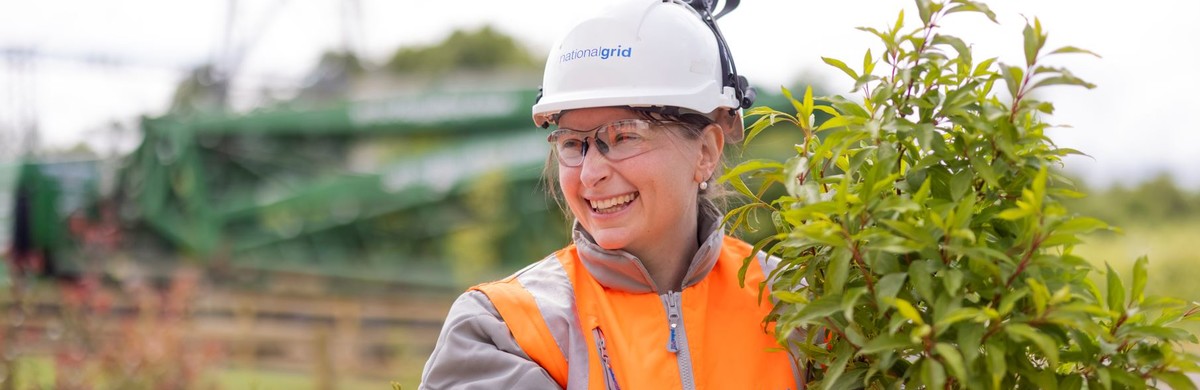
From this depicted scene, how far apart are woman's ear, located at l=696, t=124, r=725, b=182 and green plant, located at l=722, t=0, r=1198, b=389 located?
1.84 feet

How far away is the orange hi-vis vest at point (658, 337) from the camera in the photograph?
104 inches

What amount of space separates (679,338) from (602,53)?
69 centimetres

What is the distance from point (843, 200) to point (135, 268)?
1469 centimetres

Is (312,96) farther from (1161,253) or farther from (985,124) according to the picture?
(985,124)

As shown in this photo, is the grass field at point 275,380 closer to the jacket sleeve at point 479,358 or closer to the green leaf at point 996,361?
the jacket sleeve at point 479,358

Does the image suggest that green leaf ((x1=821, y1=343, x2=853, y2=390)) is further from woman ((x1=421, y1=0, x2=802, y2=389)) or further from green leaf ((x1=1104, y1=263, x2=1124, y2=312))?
green leaf ((x1=1104, y1=263, x2=1124, y2=312))

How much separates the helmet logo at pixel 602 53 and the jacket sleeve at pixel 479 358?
0.62 m

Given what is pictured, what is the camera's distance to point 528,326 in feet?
8.68

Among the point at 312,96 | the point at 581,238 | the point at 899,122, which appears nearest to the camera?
the point at 899,122

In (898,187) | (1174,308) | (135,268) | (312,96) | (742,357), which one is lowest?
(135,268)

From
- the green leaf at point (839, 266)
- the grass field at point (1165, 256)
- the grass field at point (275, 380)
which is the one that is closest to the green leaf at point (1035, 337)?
the green leaf at point (839, 266)

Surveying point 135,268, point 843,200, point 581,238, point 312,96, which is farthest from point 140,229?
point 843,200

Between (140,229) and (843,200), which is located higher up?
(843,200)

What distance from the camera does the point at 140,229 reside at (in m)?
15.7
